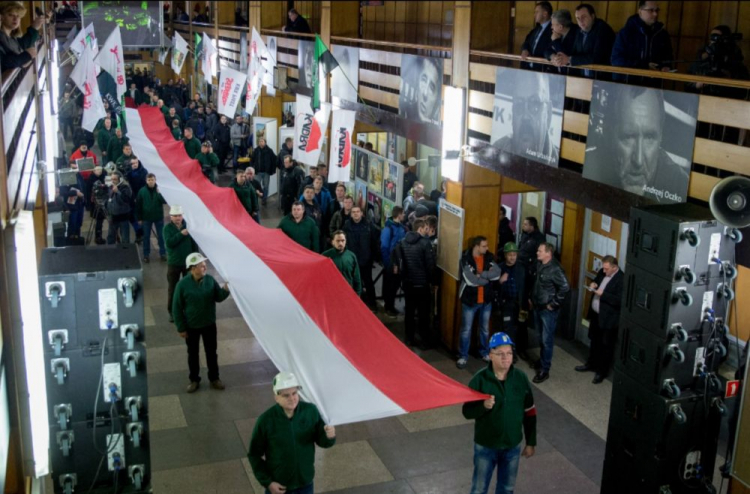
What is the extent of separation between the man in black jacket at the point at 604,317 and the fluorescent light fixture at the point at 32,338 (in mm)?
7693

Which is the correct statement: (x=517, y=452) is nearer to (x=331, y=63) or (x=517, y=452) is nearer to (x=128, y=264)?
(x=128, y=264)

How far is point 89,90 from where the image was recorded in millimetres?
15711

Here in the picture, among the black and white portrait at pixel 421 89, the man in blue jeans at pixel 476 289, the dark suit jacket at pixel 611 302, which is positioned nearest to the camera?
the dark suit jacket at pixel 611 302

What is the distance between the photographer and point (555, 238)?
47.1ft

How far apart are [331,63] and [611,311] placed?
7.47 m

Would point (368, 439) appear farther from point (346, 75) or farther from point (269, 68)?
point (269, 68)

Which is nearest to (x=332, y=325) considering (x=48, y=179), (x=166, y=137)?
(x=48, y=179)

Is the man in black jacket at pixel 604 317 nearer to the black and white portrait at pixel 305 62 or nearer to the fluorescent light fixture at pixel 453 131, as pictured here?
the fluorescent light fixture at pixel 453 131

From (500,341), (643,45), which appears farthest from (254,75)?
(500,341)

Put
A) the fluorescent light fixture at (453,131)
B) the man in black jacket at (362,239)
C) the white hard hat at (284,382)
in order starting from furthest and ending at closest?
the man in black jacket at (362,239)
the fluorescent light fixture at (453,131)
the white hard hat at (284,382)

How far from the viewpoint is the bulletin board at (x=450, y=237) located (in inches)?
496

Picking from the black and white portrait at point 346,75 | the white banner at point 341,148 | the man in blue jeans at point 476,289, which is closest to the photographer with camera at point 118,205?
the white banner at point 341,148

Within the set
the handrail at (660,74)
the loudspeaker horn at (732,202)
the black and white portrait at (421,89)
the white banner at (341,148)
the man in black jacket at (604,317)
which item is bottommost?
the man in black jacket at (604,317)

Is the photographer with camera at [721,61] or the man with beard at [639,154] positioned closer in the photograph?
the photographer with camera at [721,61]
